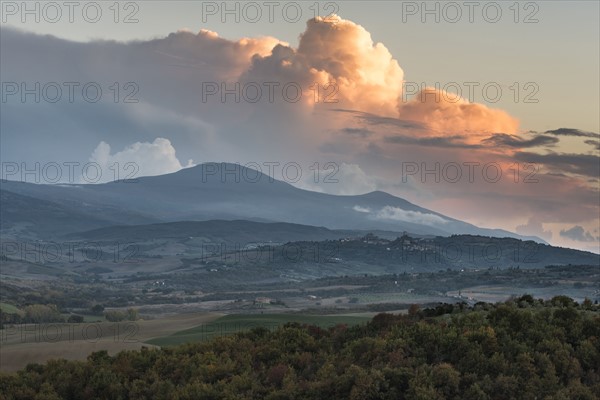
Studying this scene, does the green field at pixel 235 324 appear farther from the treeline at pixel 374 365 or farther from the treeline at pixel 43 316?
the treeline at pixel 374 365

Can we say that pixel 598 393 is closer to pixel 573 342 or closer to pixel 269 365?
pixel 573 342

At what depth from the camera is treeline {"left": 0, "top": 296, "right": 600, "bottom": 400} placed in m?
33.3

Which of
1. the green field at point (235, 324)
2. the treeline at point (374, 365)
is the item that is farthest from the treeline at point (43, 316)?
the treeline at point (374, 365)

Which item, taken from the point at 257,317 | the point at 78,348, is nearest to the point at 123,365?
the point at 78,348

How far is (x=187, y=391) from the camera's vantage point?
37.0 m

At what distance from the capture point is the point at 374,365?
36.6 meters

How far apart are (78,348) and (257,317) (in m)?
57.2

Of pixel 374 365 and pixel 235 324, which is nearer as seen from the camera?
pixel 374 365

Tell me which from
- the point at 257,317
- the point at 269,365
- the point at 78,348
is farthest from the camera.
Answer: the point at 257,317

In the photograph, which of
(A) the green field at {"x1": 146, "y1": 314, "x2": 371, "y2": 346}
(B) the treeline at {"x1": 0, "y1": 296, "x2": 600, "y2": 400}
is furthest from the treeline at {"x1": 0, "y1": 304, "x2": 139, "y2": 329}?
(B) the treeline at {"x1": 0, "y1": 296, "x2": 600, "y2": 400}

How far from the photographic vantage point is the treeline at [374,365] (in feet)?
109

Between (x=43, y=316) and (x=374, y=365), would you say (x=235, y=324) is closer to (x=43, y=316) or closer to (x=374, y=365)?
(x=43, y=316)

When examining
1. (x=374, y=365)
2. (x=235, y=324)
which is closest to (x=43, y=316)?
(x=235, y=324)

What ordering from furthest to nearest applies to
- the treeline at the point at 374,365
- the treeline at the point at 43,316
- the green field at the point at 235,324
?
the treeline at the point at 43,316, the green field at the point at 235,324, the treeline at the point at 374,365
